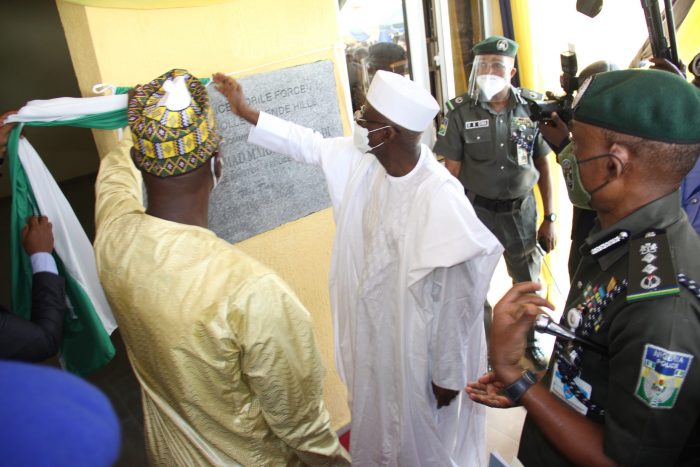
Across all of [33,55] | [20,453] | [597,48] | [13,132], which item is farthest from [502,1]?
[33,55]

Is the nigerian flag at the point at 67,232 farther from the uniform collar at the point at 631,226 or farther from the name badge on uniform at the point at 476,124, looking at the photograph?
the name badge on uniform at the point at 476,124

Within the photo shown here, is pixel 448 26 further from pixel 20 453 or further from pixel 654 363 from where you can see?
pixel 20 453

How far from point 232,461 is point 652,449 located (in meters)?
0.94

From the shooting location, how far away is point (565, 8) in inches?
145

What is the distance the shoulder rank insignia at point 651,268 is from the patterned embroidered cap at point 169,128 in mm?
1006

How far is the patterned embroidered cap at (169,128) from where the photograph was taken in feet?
3.88

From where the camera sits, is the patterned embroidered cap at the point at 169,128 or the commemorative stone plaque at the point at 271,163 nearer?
the patterned embroidered cap at the point at 169,128

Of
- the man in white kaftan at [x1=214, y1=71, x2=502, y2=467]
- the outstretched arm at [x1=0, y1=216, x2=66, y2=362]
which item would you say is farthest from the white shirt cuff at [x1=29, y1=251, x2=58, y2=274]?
the man in white kaftan at [x1=214, y1=71, x2=502, y2=467]

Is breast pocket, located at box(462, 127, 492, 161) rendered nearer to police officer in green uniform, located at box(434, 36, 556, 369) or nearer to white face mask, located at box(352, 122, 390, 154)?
police officer in green uniform, located at box(434, 36, 556, 369)

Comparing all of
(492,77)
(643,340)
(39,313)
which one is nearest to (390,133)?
(643,340)

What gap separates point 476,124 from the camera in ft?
9.87

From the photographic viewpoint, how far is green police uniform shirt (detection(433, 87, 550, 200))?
2963mm

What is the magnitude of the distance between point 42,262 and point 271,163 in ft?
3.14

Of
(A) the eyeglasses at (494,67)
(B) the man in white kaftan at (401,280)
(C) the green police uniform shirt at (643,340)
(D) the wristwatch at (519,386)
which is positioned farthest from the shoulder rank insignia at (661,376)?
(A) the eyeglasses at (494,67)
